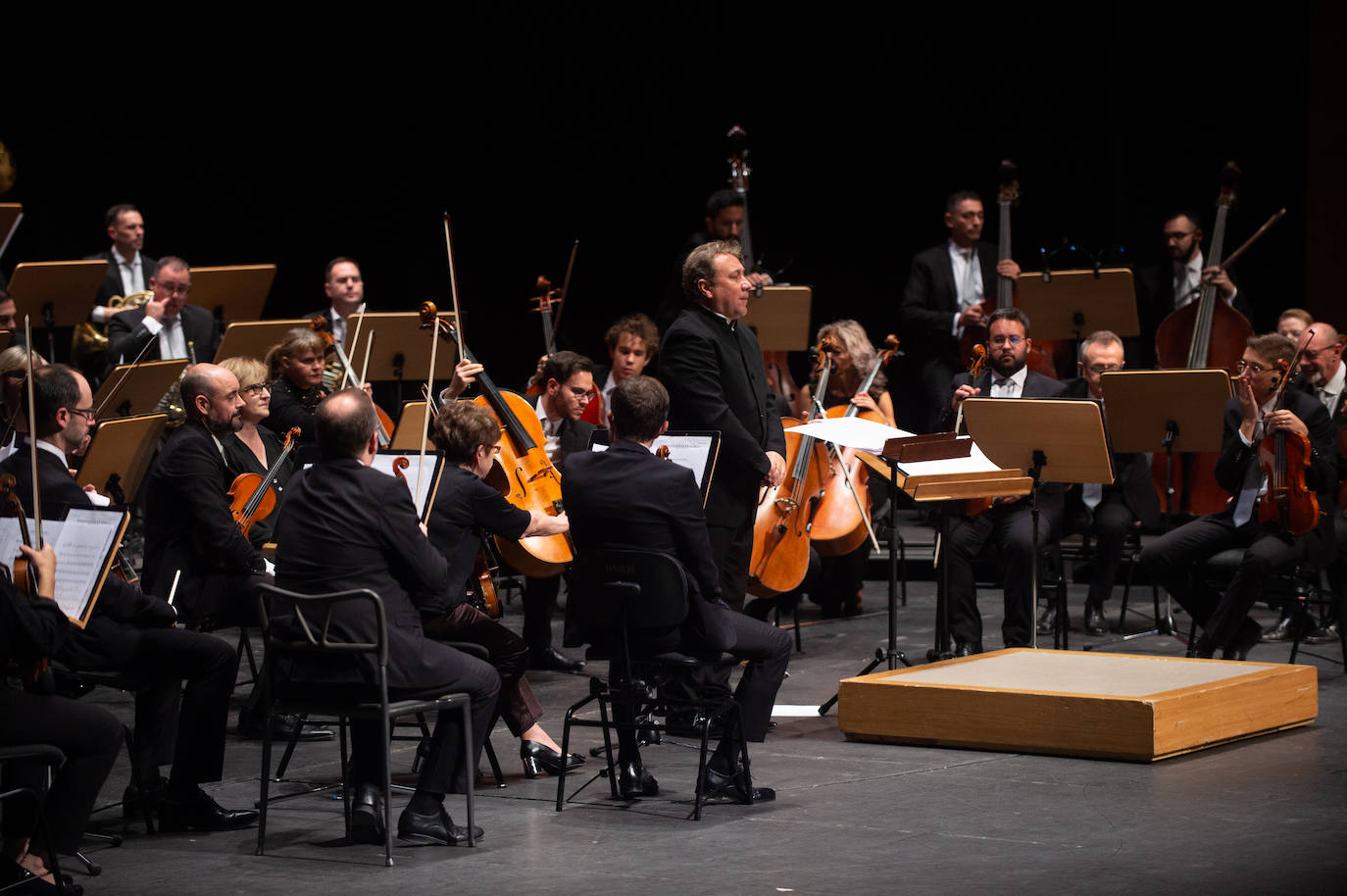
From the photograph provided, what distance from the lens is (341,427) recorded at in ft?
13.1

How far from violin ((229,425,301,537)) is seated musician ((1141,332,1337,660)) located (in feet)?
10.2

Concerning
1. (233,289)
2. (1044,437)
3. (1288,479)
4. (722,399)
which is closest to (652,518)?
(722,399)

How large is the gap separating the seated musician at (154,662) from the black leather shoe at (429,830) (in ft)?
1.52

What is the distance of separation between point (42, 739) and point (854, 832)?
6.11 feet

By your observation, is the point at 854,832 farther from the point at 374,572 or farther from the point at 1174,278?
the point at 1174,278

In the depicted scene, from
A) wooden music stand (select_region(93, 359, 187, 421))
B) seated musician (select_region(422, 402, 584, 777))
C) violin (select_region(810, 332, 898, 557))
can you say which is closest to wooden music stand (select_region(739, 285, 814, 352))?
violin (select_region(810, 332, 898, 557))

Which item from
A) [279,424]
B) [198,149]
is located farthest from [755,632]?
[198,149]

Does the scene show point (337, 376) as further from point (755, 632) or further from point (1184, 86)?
point (1184, 86)

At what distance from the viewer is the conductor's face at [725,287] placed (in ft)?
17.6

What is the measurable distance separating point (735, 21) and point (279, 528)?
629 cm

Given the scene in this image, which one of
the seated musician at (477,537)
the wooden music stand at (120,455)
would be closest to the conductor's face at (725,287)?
the seated musician at (477,537)

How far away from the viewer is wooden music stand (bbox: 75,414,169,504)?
17.3 feet

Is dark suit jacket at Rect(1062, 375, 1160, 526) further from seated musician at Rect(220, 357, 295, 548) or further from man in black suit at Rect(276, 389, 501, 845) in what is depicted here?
man in black suit at Rect(276, 389, 501, 845)

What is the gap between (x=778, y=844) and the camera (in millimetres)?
4023
